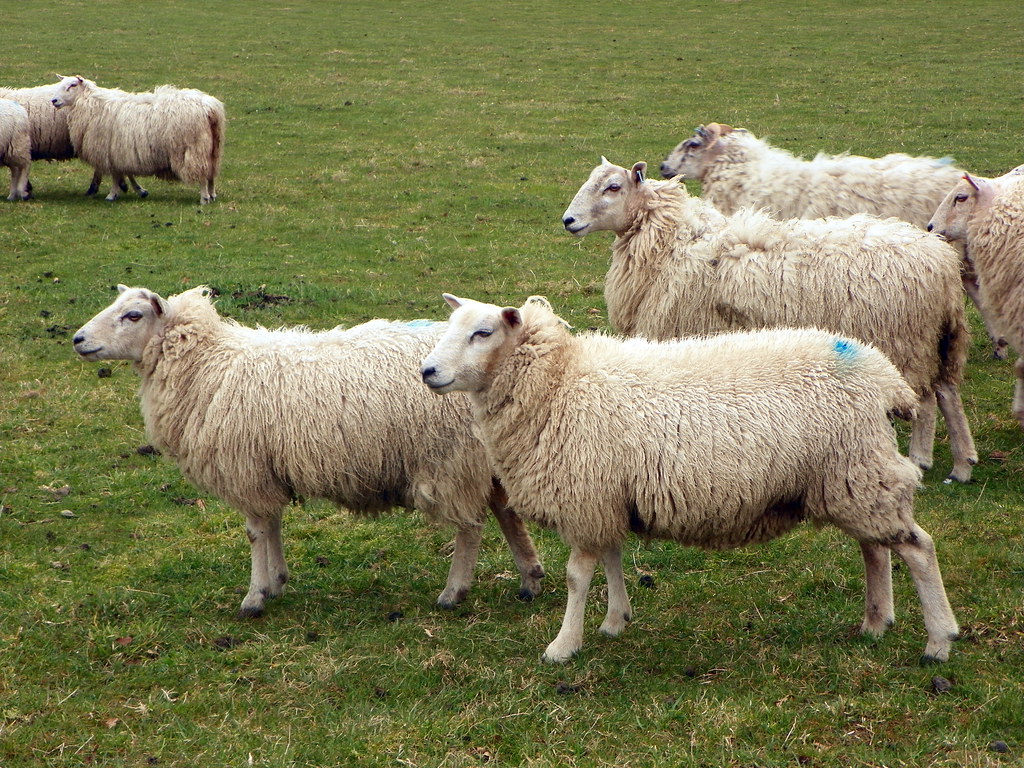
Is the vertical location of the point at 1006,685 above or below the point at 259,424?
below

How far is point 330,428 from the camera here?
232 inches

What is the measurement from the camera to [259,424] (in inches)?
235

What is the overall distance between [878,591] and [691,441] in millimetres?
1262

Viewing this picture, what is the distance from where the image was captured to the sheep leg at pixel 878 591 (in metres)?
5.36

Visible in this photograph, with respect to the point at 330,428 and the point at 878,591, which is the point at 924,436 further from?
the point at 330,428

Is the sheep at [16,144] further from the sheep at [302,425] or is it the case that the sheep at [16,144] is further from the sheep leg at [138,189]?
the sheep at [302,425]

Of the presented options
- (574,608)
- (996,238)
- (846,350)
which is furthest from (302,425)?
(996,238)

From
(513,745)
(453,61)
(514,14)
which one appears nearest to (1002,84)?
(453,61)

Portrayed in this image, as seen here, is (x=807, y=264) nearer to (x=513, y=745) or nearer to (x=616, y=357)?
(x=616, y=357)

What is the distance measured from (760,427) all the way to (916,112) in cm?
1753

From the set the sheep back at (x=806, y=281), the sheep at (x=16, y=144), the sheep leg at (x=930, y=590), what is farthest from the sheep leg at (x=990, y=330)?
the sheep at (x=16, y=144)

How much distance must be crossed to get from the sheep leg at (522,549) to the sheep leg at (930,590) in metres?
2.03

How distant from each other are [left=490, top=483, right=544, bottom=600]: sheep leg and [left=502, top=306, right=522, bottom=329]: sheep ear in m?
1.14

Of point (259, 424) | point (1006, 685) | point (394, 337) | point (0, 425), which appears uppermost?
point (394, 337)
